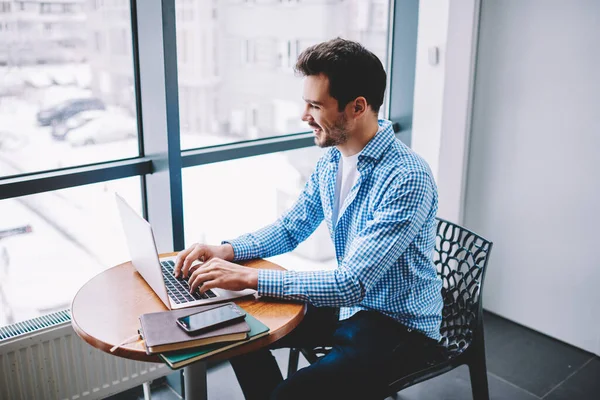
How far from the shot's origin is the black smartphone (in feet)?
4.50

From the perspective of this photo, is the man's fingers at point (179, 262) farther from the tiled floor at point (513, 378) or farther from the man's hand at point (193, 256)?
the tiled floor at point (513, 378)

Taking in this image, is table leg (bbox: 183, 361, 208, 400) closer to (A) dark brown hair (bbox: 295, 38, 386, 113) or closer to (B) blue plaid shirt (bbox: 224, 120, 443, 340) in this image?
(B) blue plaid shirt (bbox: 224, 120, 443, 340)

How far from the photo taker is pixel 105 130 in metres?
2.28

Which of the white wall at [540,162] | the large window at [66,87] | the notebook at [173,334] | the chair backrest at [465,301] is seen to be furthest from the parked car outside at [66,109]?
the white wall at [540,162]

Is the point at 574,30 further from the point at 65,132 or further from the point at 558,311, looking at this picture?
the point at 65,132

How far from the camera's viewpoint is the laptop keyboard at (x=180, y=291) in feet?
5.26

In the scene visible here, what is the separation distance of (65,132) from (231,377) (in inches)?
47.9

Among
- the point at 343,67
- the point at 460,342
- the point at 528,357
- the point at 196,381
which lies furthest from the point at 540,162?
the point at 196,381

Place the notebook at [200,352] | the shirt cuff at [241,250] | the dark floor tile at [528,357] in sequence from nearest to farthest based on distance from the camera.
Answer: the notebook at [200,352] → the shirt cuff at [241,250] → the dark floor tile at [528,357]

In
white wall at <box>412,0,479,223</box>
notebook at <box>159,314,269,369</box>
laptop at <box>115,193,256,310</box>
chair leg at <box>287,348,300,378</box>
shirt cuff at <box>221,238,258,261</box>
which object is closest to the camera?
notebook at <box>159,314,269,369</box>

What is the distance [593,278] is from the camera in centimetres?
271

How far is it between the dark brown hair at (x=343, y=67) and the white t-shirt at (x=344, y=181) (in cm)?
20

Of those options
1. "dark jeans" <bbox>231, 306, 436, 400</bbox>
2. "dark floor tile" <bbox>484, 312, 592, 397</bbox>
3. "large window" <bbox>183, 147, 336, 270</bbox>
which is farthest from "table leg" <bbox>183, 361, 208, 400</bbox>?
"dark floor tile" <bbox>484, 312, 592, 397</bbox>

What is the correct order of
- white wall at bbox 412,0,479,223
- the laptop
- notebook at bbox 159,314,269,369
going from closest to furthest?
notebook at bbox 159,314,269,369
the laptop
white wall at bbox 412,0,479,223
